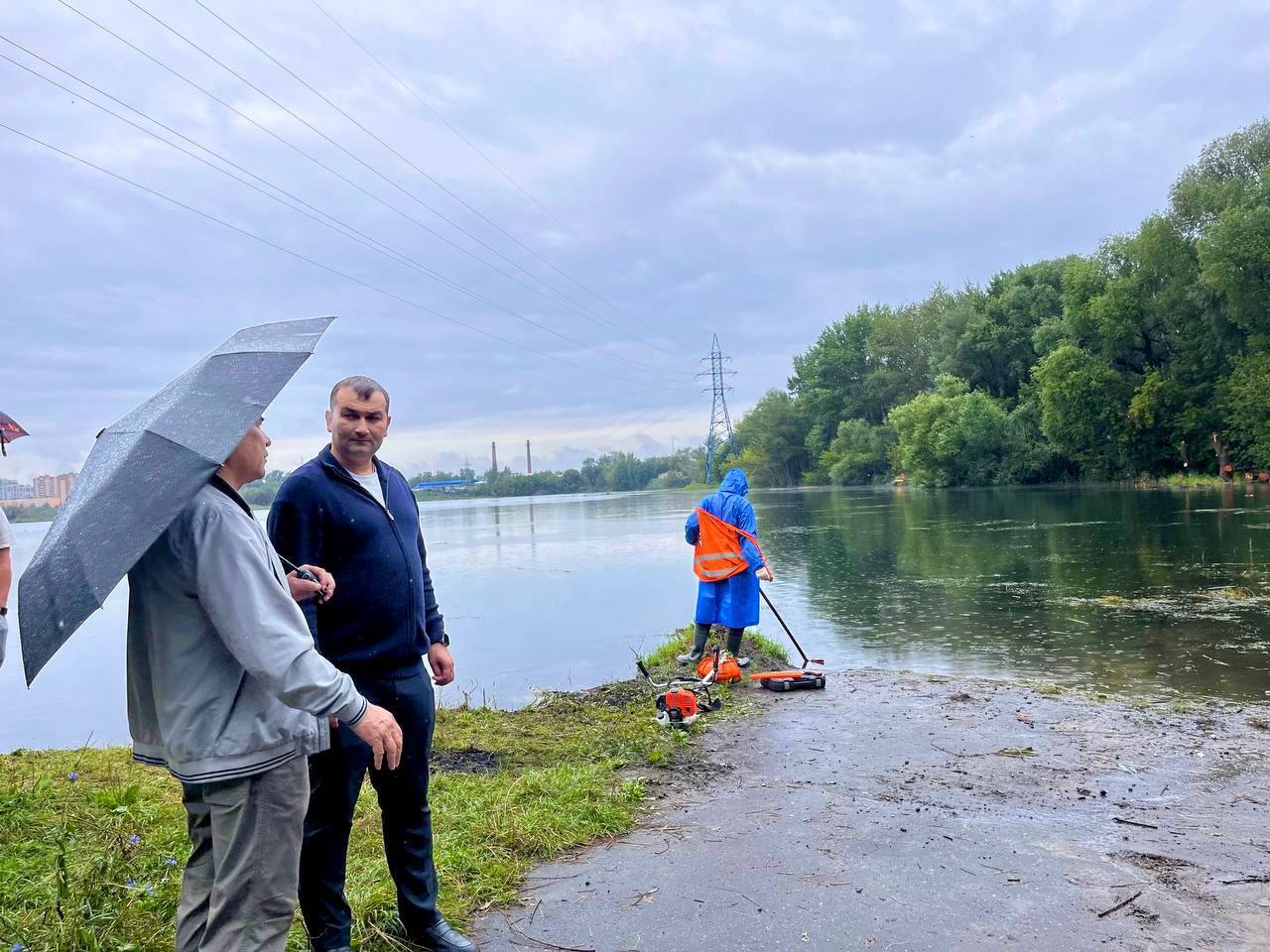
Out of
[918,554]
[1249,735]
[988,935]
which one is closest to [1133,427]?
[918,554]

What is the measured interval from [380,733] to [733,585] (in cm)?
672

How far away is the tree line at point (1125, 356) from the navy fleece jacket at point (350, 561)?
144ft

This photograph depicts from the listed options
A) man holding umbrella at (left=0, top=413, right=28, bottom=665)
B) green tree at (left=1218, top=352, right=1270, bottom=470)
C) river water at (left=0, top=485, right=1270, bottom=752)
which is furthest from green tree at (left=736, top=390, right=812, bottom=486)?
man holding umbrella at (left=0, top=413, right=28, bottom=665)

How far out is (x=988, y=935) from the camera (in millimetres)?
3299

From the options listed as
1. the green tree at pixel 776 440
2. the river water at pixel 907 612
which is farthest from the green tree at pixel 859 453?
the river water at pixel 907 612

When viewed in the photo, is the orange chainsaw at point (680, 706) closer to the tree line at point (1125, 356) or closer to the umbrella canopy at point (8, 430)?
the umbrella canopy at point (8, 430)

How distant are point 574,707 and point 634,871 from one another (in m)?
3.75

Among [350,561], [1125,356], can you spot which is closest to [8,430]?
[350,561]

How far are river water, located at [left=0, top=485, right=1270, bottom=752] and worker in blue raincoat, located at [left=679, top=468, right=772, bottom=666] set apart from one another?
1.52 metres

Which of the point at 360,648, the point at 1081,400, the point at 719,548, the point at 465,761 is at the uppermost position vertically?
the point at 1081,400

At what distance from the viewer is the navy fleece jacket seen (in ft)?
10.3

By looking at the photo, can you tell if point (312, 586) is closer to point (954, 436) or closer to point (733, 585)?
point (733, 585)

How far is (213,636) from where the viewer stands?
2.38m

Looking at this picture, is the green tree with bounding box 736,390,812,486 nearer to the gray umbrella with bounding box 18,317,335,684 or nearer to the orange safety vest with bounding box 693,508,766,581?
the orange safety vest with bounding box 693,508,766,581
